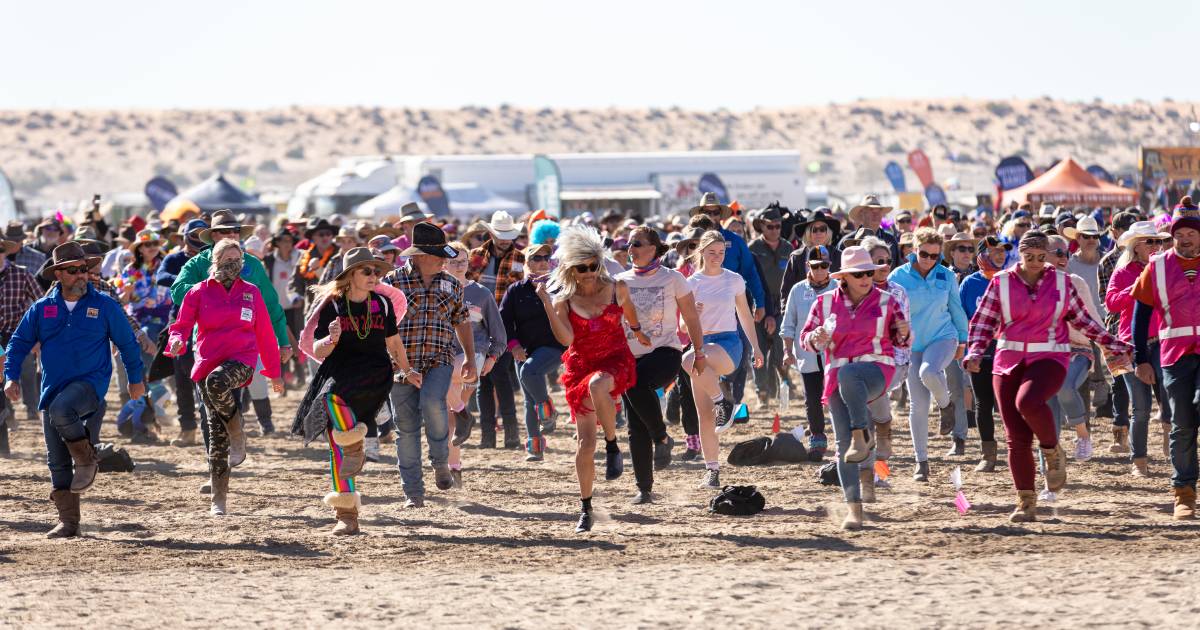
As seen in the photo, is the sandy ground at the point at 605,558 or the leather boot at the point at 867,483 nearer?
the sandy ground at the point at 605,558

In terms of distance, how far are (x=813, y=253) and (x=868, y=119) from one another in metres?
119

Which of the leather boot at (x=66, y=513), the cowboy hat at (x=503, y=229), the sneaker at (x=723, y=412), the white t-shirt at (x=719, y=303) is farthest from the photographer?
the cowboy hat at (x=503, y=229)

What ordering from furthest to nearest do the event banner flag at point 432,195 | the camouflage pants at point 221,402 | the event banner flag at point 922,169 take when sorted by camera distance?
1. the event banner flag at point 922,169
2. the event banner flag at point 432,195
3. the camouflage pants at point 221,402

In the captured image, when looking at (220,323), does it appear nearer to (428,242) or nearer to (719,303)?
(428,242)

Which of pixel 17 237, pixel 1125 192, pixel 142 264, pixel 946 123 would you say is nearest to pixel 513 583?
pixel 142 264

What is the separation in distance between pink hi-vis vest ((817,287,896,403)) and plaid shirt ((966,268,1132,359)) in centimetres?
58

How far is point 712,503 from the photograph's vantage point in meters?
10.2

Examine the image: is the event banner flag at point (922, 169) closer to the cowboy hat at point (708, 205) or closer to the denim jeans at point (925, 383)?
the cowboy hat at point (708, 205)

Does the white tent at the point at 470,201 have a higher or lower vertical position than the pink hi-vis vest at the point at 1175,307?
higher

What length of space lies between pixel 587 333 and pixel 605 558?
4.73 feet

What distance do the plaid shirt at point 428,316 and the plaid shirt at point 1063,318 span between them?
3142 mm

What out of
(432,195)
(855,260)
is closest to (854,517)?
(855,260)

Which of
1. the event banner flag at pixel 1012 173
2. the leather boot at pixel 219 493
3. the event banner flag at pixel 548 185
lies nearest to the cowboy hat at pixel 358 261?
the leather boot at pixel 219 493

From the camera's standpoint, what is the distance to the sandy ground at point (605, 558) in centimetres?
739
